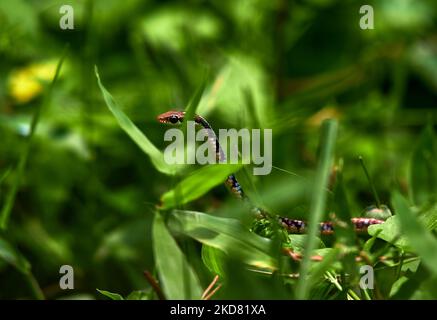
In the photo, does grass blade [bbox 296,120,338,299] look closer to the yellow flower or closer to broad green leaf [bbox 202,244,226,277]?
broad green leaf [bbox 202,244,226,277]

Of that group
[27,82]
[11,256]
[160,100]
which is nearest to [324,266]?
[11,256]

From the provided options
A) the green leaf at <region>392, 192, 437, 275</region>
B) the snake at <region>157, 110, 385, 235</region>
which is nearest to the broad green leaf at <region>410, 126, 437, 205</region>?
the snake at <region>157, 110, 385, 235</region>

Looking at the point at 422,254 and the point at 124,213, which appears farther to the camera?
the point at 124,213

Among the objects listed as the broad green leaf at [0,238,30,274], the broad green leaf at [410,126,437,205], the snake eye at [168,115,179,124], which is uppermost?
the snake eye at [168,115,179,124]

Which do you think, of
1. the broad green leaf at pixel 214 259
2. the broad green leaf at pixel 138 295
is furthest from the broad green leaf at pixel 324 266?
the broad green leaf at pixel 138 295

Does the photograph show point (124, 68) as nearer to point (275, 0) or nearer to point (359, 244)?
point (275, 0)

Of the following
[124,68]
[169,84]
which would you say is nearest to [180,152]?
[169,84]

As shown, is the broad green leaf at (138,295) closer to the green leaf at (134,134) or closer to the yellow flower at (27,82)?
the green leaf at (134,134)
